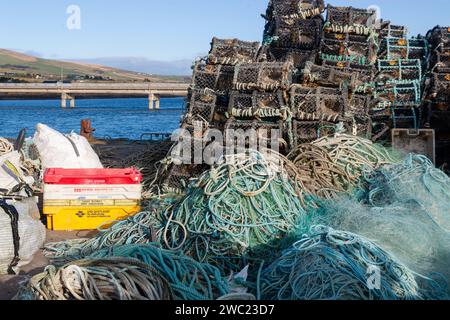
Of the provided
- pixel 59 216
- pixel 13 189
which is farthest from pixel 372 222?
pixel 13 189

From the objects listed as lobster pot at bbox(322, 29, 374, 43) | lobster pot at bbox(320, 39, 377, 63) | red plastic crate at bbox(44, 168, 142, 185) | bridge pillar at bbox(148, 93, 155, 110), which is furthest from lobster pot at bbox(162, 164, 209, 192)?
bridge pillar at bbox(148, 93, 155, 110)

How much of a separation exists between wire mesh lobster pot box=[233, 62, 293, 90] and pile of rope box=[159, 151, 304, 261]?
6.41ft

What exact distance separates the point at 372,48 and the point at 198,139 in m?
3.50

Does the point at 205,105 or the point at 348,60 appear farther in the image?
the point at 348,60

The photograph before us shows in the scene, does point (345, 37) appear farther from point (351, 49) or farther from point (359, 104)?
point (359, 104)

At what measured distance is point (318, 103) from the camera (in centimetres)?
688

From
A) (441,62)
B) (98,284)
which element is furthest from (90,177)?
(441,62)

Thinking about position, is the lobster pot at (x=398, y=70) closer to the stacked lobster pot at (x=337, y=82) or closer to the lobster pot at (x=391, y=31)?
the stacked lobster pot at (x=337, y=82)

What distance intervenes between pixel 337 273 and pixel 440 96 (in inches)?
220

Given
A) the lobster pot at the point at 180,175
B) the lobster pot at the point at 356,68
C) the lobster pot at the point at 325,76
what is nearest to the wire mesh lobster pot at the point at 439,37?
the lobster pot at the point at 356,68

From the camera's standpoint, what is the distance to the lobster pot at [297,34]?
912cm

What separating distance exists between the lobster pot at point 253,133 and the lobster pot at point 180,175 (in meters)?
0.52

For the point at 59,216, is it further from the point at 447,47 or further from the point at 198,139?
the point at 447,47

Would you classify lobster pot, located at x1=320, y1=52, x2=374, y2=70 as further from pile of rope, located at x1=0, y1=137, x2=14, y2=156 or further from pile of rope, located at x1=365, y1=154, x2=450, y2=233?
pile of rope, located at x1=0, y1=137, x2=14, y2=156
